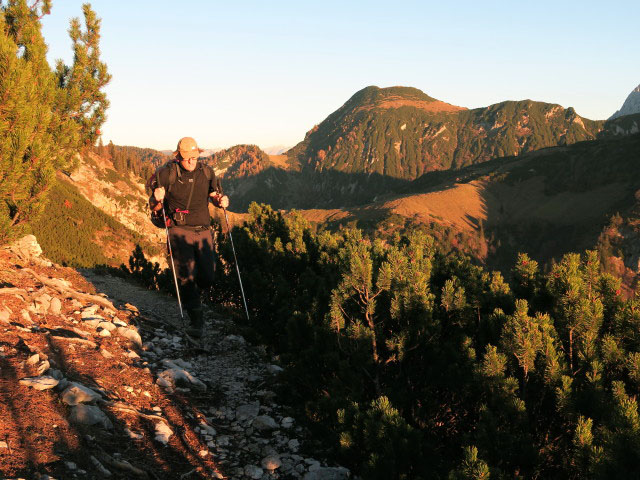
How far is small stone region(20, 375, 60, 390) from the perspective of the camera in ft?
13.6

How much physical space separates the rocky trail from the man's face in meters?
3.01

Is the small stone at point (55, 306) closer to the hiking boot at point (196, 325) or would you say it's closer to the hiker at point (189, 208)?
the hiker at point (189, 208)

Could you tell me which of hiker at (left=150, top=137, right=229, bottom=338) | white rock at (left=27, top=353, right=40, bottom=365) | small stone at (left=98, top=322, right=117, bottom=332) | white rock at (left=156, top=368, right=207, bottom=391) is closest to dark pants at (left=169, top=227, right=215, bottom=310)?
hiker at (left=150, top=137, right=229, bottom=338)

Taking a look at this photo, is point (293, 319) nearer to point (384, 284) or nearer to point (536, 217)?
point (384, 284)

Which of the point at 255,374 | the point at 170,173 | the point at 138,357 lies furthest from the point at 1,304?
the point at 255,374

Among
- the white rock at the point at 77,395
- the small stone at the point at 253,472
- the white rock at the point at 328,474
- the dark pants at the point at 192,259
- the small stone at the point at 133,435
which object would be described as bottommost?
the white rock at the point at 328,474

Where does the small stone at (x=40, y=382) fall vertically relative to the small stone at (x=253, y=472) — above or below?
above

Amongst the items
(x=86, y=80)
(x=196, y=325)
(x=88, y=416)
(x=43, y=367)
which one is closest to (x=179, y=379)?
(x=43, y=367)

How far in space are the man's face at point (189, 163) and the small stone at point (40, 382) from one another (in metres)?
3.92

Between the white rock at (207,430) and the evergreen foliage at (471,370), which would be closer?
the evergreen foliage at (471,370)

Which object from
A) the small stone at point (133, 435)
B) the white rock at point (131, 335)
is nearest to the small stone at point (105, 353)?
the white rock at point (131, 335)

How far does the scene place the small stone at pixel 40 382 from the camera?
13.6 ft

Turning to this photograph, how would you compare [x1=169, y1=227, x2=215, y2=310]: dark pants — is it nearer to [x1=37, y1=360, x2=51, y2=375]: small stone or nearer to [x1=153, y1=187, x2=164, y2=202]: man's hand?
[x1=153, y1=187, x2=164, y2=202]: man's hand

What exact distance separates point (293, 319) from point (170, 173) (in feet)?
10.8
